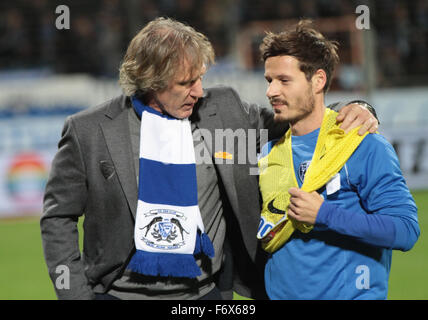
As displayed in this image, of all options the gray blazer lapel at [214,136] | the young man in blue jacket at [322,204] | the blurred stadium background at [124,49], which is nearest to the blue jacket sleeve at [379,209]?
the young man in blue jacket at [322,204]

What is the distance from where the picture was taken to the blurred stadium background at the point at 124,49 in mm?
9875

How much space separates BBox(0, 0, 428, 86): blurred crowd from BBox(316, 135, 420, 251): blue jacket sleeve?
10.3m

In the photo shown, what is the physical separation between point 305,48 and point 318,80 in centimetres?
14

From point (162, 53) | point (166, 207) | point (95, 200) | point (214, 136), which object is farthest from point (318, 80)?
point (95, 200)

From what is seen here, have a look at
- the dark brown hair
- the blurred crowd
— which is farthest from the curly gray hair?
the blurred crowd

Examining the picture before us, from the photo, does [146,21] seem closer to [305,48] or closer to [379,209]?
[305,48]

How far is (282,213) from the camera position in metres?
2.40

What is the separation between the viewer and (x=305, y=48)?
246 cm

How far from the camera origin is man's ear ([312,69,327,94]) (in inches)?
97.4

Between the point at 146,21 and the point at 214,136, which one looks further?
the point at 146,21

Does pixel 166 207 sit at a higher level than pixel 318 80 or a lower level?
lower

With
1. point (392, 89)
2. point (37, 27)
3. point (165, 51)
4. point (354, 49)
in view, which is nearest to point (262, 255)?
point (165, 51)

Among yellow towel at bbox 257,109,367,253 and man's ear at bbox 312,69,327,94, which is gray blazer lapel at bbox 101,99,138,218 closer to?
yellow towel at bbox 257,109,367,253

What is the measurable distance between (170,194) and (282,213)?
467 millimetres
